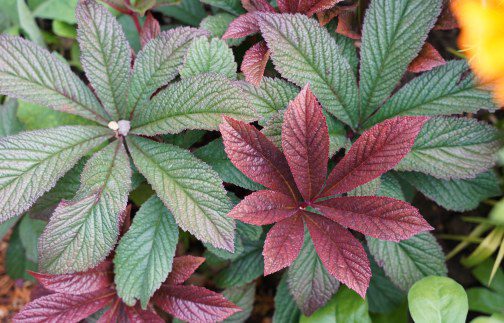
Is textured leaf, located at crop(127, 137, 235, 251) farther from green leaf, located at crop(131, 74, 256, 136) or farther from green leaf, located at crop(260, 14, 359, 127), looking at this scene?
green leaf, located at crop(260, 14, 359, 127)

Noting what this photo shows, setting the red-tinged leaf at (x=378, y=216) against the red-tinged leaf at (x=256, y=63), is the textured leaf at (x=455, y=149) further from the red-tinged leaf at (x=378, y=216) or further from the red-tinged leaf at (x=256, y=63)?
the red-tinged leaf at (x=256, y=63)

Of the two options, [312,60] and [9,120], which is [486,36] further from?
[9,120]

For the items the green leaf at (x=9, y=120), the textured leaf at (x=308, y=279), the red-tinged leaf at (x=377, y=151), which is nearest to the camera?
the red-tinged leaf at (x=377, y=151)

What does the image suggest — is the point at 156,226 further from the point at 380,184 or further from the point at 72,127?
the point at 380,184

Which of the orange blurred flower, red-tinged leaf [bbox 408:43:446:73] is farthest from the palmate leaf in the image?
the orange blurred flower

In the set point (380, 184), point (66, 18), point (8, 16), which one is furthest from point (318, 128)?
point (8, 16)

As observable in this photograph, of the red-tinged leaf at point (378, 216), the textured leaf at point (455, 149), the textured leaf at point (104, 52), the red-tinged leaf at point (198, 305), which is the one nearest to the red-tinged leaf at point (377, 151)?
the red-tinged leaf at point (378, 216)

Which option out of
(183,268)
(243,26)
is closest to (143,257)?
(183,268)
